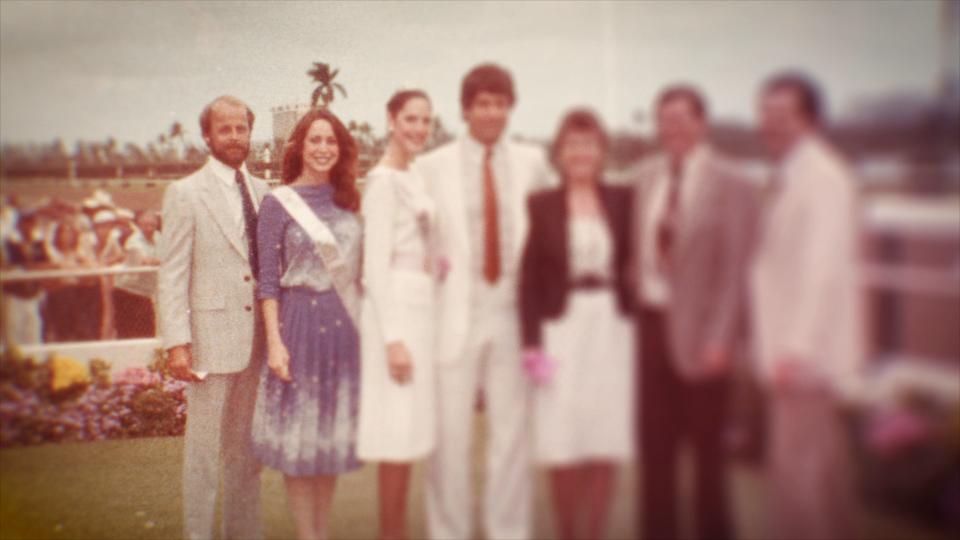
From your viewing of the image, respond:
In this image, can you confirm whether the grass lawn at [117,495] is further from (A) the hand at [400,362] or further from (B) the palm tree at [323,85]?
(B) the palm tree at [323,85]

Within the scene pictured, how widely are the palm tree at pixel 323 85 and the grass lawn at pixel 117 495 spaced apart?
1.45m

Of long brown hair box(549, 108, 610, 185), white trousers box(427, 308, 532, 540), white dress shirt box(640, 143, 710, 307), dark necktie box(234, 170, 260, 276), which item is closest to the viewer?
white dress shirt box(640, 143, 710, 307)

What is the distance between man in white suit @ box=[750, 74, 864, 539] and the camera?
9.77 feet

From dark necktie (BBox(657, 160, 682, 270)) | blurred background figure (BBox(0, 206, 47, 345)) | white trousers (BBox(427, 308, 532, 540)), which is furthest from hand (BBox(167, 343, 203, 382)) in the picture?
dark necktie (BBox(657, 160, 682, 270))

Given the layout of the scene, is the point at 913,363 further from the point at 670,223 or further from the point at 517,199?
the point at 517,199

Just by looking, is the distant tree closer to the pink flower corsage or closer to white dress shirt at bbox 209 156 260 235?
white dress shirt at bbox 209 156 260 235

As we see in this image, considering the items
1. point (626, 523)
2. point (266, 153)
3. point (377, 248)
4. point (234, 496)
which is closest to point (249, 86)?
point (266, 153)

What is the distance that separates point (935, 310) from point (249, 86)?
2.71 metres

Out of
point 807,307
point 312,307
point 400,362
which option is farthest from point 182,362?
point 807,307

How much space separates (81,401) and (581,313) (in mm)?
2357

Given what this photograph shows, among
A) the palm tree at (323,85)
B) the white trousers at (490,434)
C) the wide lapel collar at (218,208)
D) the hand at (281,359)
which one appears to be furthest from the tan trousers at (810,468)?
the wide lapel collar at (218,208)

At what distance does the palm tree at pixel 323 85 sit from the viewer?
364 cm

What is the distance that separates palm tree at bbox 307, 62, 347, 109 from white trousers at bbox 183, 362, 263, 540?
110 cm

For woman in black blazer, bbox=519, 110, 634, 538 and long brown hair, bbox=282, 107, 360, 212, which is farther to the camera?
long brown hair, bbox=282, 107, 360, 212
